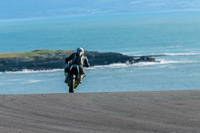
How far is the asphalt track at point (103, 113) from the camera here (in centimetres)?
714

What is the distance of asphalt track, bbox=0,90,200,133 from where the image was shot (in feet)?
23.4

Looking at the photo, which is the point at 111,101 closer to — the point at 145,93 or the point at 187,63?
the point at 145,93

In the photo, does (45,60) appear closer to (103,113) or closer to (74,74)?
(74,74)

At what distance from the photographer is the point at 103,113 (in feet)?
27.0

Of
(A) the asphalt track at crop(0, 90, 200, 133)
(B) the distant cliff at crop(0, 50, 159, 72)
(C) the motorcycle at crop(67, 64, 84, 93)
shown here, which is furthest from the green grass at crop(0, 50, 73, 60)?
(A) the asphalt track at crop(0, 90, 200, 133)

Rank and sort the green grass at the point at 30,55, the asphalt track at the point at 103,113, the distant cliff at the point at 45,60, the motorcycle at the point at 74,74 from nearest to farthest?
1. the asphalt track at the point at 103,113
2. the motorcycle at the point at 74,74
3. the distant cliff at the point at 45,60
4. the green grass at the point at 30,55

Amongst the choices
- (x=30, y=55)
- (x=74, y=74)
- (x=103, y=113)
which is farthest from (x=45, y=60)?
(x=103, y=113)

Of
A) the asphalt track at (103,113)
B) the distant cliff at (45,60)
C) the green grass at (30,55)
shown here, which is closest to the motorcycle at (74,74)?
the asphalt track at (103,113)

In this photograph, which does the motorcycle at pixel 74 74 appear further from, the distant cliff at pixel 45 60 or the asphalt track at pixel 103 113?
the distant cliff at pixel 45 60

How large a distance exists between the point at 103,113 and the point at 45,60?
191 feet

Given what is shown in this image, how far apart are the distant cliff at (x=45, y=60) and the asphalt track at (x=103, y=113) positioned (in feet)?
177

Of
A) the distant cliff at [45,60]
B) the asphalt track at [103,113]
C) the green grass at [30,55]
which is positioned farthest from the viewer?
the green grass at [30,55]

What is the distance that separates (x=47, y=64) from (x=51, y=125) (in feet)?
189

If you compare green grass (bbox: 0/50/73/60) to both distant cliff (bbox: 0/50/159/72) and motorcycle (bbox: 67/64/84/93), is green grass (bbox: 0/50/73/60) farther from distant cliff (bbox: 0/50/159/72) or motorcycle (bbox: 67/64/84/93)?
motorcycle (bbox: 67/64/84/93)
